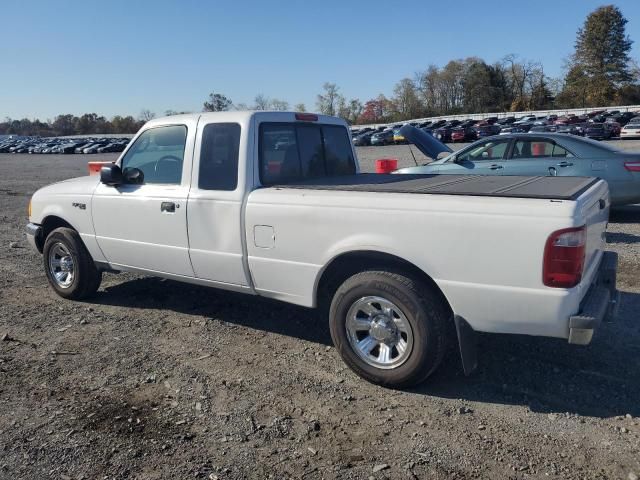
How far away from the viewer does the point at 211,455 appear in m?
3.37

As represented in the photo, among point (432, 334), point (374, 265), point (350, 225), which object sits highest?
point (350, 225)

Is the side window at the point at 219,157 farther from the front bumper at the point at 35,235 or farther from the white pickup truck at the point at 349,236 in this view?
the front bumper at the point at 35,235

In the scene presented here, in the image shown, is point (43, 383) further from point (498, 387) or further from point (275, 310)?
point (498, 387)

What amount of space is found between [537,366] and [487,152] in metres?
6.44

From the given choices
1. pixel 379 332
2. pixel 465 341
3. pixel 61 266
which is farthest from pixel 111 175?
pixel 465 341

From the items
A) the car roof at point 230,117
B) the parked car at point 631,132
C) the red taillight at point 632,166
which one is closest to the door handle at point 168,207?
the car roof at point 230,117

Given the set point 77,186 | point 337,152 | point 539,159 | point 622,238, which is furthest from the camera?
point 539,159

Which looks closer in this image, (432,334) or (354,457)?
(354,457)

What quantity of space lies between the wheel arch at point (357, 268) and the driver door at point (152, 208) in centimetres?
132

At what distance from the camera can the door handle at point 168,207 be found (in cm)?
509

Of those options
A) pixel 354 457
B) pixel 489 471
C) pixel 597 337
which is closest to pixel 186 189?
pixel 354 457

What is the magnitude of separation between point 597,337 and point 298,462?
2.93 m

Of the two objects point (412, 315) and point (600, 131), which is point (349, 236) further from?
point (600, 131)

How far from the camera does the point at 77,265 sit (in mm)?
6105
